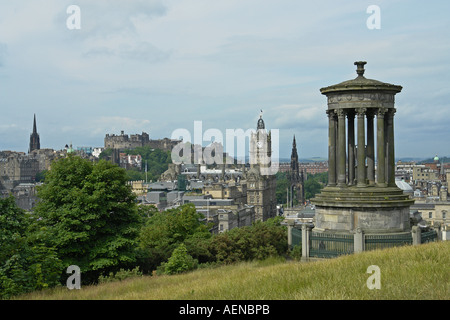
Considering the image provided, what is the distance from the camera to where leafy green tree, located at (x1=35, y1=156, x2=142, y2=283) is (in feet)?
91.5

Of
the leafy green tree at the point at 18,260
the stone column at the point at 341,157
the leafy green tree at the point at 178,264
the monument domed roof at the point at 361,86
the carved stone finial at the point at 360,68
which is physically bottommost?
the leafy green tree at the point at 178,264

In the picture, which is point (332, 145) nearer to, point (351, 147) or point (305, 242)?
point (351, 147)

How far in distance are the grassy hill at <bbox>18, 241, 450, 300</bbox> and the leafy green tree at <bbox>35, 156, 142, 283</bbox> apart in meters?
8.97

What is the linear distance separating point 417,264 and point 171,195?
12353 centimetres

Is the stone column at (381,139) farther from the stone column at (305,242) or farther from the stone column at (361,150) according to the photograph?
the stone column at (305,242)

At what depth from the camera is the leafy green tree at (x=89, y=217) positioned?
91.5 feet

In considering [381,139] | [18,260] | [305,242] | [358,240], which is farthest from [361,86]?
[18,260]

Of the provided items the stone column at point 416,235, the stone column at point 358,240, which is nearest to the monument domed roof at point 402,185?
the stone column at point 416,235

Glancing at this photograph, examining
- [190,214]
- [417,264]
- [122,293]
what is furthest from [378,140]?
[190,214]

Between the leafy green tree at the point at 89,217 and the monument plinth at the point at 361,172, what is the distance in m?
10.3

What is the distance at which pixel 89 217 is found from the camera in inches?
1099
